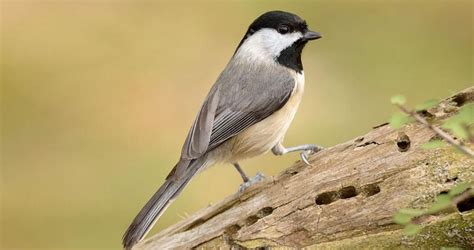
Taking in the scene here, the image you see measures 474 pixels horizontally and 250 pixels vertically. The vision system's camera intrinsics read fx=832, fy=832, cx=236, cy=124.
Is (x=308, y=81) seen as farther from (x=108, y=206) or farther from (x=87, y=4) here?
(x=87, y=4)

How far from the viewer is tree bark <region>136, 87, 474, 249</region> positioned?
310 cm

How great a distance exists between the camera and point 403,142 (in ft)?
10.9

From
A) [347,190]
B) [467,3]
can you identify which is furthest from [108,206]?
[467,3]

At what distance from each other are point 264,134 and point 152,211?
0.72 metres

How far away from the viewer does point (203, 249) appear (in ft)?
12.2

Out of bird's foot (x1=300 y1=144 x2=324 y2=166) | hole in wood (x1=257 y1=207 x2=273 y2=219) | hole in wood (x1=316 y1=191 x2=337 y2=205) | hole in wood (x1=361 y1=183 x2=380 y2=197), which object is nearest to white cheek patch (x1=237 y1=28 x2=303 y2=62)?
bird's foot (x1=300 y1=144 x2=324 y2=166)

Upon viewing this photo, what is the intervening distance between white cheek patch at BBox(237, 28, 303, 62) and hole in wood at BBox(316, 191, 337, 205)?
43.5 inches

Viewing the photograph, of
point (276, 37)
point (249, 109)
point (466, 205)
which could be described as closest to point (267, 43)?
point (276, 37)

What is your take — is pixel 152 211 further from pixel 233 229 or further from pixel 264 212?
pixel 264 212

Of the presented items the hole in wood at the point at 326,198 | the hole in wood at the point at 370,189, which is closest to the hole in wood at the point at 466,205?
the hole in wood at the point at 370,189

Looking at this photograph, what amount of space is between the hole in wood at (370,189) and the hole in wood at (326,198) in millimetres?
146

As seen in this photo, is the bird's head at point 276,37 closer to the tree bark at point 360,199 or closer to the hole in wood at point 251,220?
the tree bark at point 360,199

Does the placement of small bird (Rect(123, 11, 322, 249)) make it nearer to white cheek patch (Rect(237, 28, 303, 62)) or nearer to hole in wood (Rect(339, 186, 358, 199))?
white cheek patch (Rect(237, 28, 303, 62))

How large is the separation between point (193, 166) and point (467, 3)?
7.83 metres
